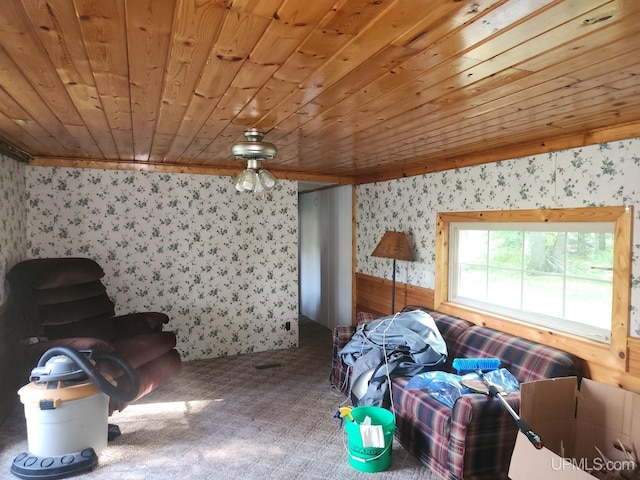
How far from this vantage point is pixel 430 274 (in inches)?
151

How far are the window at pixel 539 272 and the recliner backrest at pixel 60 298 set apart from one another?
3061 mm

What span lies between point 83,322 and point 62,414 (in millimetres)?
1102

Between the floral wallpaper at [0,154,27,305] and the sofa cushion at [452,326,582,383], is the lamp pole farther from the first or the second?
the floral wallpaper at [0,154,27,305]

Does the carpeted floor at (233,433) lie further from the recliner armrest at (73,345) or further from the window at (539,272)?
the window at (539,272)

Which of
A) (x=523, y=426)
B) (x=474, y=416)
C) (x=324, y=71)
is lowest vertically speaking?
(x=474, y=416)

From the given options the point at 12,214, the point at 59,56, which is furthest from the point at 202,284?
the point at 59,56

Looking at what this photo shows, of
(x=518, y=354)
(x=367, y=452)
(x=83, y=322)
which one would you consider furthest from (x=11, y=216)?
(x=518, y=354)

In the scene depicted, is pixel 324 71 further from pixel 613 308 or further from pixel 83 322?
pixel 83 322

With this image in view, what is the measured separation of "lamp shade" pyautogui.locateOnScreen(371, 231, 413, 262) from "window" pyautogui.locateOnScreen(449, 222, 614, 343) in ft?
1.39

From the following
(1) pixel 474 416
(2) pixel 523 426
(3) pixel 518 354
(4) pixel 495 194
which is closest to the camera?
(2) pixel 523 426

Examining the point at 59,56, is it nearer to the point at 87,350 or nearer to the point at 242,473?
the point at 87,350

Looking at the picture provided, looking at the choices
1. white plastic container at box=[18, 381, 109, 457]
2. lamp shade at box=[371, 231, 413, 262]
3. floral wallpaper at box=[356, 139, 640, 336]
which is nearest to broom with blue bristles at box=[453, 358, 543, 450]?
floral wallpaper at box=[356, 139, 640, 336]

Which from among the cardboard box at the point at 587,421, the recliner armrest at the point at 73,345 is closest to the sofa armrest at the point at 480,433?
the cardboard box at the point at 587,421

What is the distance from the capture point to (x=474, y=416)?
2.13 meters
